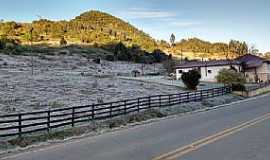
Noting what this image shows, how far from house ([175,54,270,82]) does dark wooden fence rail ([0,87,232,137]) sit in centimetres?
3911

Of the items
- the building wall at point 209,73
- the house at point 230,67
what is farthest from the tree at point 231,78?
the building wall at point 209,73

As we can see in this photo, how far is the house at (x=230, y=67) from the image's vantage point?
3472 inches

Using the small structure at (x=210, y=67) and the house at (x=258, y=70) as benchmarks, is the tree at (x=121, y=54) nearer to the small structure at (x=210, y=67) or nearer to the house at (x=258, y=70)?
the small structure at (x=210, y=67)

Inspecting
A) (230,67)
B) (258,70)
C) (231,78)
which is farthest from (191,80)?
(258,70)

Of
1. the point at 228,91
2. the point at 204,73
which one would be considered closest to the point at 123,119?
the point at 228,91

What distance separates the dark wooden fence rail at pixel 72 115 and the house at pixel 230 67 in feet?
128

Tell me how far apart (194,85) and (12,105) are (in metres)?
32.5

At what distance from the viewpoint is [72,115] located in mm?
21328

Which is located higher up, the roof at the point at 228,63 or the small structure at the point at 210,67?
the roof at the point at 228,63

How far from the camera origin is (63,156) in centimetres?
1276

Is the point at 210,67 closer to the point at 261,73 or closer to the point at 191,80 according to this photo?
the point at 261,73

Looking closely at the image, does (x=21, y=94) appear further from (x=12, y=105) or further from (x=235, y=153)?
(x=235, y=153)

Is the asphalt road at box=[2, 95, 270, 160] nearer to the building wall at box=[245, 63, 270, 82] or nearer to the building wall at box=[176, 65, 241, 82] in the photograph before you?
the building wall at box=[176, 65, 241, 82]

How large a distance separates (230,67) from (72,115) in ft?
221
